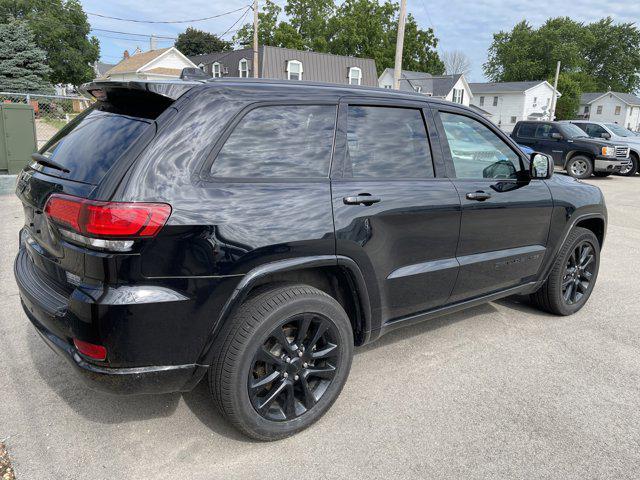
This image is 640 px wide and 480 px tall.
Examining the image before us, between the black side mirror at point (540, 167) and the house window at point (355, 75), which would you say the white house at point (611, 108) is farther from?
the black side mirror at point (540, 167)

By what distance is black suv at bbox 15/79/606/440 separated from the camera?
7.33ft

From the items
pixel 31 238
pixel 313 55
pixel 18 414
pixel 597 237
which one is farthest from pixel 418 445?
pixel 313 55

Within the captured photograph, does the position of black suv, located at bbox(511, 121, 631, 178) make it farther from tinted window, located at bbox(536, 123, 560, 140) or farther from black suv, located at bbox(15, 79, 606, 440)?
black suv, located at bbox(15, 79, 606, 440)

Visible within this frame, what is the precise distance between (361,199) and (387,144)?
507 millimetres

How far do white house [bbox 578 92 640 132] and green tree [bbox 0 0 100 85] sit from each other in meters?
70.9

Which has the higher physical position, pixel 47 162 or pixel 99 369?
pixel 47 162

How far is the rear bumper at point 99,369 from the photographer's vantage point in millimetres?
2301

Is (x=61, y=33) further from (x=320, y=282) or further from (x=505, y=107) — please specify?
(x=320, y=282)

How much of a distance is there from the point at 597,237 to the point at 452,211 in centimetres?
233

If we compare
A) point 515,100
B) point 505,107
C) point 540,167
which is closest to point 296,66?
point 515,100

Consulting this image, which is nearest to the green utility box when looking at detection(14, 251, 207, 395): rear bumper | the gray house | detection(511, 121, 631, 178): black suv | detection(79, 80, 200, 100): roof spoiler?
detection(79, 80, 200, 100): roof spoiler

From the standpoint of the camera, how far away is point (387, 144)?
3.12 meters

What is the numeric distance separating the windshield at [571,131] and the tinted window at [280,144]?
15.3 metres

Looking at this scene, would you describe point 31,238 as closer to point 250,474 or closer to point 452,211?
point 250,474
